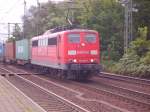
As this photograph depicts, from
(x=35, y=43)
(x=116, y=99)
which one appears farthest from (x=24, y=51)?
(x=116, y=99)

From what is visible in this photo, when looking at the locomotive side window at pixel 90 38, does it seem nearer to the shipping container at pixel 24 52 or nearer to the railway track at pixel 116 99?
the railway track at pixel 116 99

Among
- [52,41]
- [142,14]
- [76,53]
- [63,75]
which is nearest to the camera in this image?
[76,53]

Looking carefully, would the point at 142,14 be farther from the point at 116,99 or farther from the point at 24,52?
the point at 116,99

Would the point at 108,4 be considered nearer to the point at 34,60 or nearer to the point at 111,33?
the point at 111,33

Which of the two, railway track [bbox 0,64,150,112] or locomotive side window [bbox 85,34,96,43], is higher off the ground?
locomotive side window [bbox 85,34,96,43]

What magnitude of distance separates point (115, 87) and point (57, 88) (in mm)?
2760

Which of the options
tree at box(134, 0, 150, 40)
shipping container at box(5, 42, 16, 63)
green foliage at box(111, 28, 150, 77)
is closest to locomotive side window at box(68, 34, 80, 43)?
green foliage at box(111, 28, 150, 77)

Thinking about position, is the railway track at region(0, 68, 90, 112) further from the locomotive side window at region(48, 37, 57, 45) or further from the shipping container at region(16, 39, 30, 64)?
the shipping container at region(16, 39, 30, 64)

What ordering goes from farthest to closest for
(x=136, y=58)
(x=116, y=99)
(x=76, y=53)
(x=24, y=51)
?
(x=24, y=51) < (x=136, y=58) < (x=76, y=53) < (x=116, y=99)

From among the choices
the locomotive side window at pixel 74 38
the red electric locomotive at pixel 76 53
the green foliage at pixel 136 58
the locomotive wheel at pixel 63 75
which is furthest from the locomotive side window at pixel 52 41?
the green foliage at pixel 136 58

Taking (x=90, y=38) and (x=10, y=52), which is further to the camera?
(x=10, y=52)

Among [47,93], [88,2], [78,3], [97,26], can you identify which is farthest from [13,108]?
[78,3]

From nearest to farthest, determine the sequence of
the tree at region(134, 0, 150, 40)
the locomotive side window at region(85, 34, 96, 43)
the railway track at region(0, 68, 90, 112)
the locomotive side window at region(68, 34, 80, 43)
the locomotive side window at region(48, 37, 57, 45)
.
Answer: the railway track at region(0, 68, 90, 112)
the locomotive side window at region(68, 34, 80, 43)
the locomotive side window at region(85, 34, 96, 43)
the locomotive side window at region(48, 37, 57, 45)
the tree at region(134, 0, 150, 40)

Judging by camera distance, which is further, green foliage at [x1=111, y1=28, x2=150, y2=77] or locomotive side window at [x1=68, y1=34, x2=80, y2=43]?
green foliage at [x1=111, y1=28, x2=150, y2=77]
